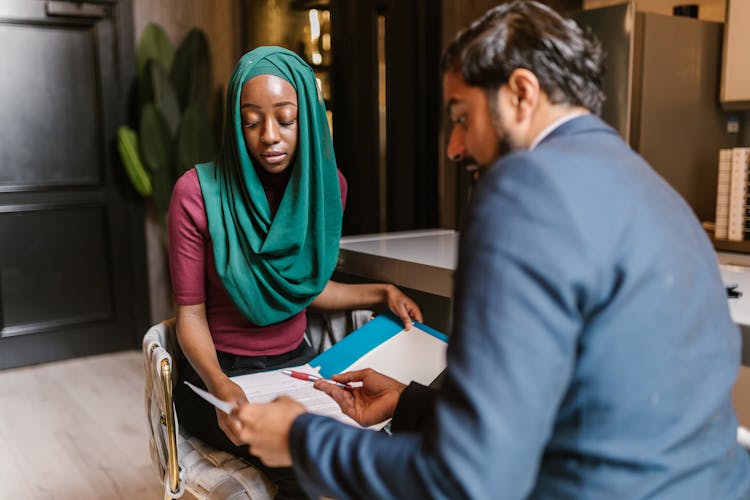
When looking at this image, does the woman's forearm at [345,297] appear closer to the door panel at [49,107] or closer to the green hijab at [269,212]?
the green hijab at [269,212]

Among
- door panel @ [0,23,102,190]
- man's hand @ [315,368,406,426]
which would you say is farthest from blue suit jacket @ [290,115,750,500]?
door panel @ [0,23,102,190]

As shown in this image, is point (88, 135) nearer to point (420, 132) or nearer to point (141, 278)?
point (141, 278)

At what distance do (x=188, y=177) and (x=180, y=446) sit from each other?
0.53m

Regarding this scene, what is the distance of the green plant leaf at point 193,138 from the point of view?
351 cm

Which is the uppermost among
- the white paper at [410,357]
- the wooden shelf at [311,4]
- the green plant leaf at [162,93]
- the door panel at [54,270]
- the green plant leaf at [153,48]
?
the wooden shelf at [311,4]

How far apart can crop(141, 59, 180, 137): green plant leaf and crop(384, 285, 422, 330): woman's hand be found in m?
2.43

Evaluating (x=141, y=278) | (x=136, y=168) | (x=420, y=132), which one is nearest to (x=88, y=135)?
(x=136, y=168)

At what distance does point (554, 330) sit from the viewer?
0.57 metres

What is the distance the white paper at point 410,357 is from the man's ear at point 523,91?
0.71 m

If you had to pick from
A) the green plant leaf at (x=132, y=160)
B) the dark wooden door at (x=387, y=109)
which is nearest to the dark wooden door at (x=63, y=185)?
the green plant leaf at (x=132, y=160)

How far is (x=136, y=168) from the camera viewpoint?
3494 mm

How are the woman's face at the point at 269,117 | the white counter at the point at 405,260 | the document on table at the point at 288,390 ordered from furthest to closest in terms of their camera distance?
1. the white counter at the point at 405,260
2. the woman's face at the point at 269,117
3. the document on table at the point at 288,390

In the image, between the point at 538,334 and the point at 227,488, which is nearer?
the point at 538,334

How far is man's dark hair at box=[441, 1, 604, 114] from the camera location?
A: 0.69 meters
